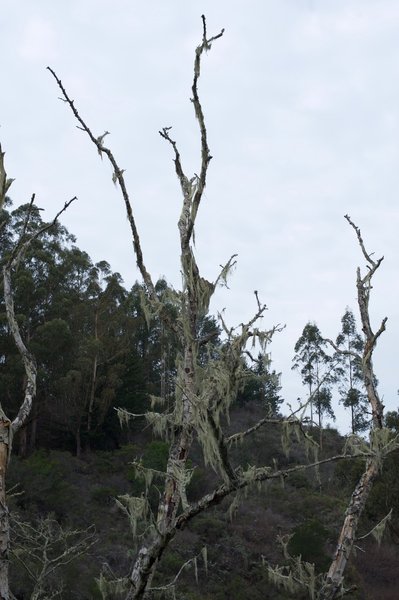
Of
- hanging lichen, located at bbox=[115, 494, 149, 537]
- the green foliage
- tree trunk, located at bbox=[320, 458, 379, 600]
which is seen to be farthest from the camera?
the green foliage

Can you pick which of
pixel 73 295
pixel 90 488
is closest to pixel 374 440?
pixel 90 488

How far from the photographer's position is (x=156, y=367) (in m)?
45.3

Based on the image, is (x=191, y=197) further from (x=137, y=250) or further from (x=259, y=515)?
(x=259, y=515)

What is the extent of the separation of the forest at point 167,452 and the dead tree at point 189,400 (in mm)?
10

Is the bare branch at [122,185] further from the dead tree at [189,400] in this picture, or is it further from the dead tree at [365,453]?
the dead tree at [365,453]

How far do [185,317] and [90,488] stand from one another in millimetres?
25077

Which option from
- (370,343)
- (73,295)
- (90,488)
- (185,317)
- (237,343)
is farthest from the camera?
(73,295)

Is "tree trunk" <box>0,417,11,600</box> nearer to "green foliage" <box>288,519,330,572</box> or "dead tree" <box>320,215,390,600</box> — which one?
"dead tree" <box>320,215,390,600</box>

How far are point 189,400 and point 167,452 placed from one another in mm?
24326

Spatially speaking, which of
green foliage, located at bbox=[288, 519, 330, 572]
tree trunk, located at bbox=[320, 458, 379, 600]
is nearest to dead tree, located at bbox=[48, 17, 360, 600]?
tree trunk, located at bbox=[320, 458, 379, 600]

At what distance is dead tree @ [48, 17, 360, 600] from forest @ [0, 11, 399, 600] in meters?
0.01

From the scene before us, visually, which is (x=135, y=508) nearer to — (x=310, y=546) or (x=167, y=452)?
(x=310, y=546)

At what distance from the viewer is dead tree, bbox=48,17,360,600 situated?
3006 mm

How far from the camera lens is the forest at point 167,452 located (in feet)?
11.0
